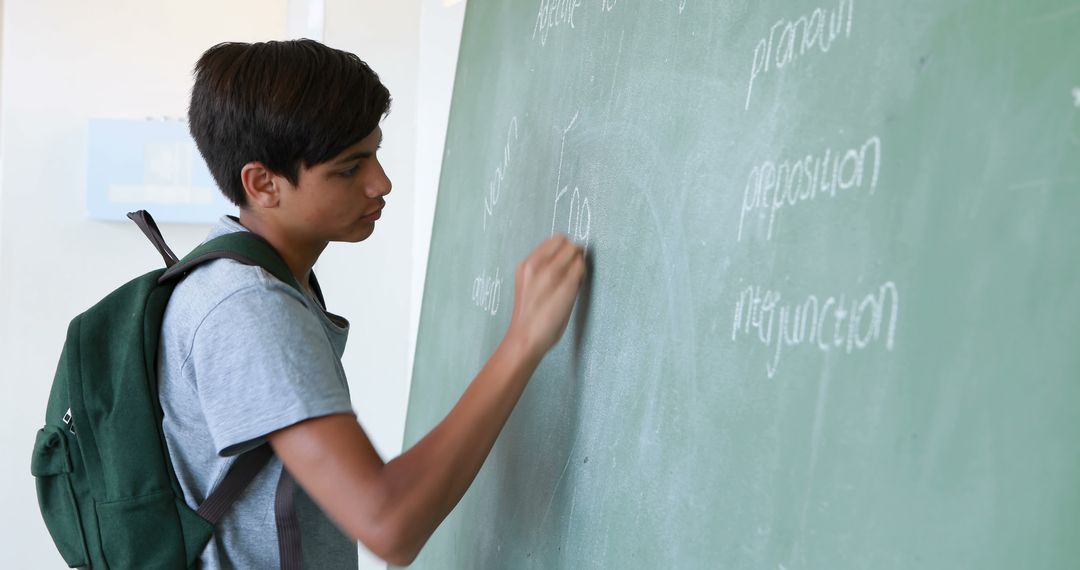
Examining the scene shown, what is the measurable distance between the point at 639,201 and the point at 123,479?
580 millimetres

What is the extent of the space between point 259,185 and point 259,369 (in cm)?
27

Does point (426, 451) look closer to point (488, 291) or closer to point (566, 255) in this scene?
point (566, 255)

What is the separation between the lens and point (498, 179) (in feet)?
4.81

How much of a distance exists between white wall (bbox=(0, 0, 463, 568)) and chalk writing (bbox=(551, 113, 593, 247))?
2.10 m

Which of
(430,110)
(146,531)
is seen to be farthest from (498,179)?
(430,110)

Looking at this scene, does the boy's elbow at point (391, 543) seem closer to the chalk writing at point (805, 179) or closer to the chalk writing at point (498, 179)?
the chalk writing at point (805, 179)

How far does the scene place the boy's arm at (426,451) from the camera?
0.91 m

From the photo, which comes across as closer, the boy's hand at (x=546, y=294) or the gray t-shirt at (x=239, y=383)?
the gray t-shirt at (x=239, y=383)

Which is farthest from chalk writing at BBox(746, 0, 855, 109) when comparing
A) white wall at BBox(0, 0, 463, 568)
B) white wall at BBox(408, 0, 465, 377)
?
white wall at BBox(0, 0, 463, 568)

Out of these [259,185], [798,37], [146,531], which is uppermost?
[798,37]

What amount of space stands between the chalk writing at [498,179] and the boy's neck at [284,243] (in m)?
0.32

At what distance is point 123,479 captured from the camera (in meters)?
1.04

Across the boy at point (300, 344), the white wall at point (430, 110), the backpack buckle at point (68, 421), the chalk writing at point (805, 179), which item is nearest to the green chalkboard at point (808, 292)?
the chalk writing at point (805, 179)

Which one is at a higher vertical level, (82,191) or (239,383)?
(82,191)
